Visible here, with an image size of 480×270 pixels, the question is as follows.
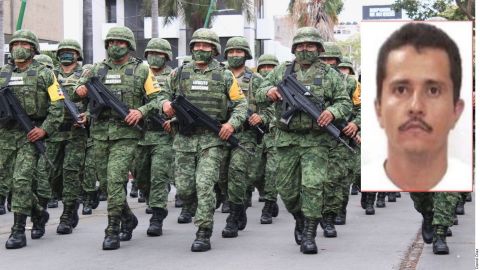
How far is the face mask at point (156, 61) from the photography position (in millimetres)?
11109

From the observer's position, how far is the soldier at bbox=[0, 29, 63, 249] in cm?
849

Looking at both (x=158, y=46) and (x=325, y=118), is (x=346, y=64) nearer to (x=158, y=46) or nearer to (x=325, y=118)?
(x=158, y=46)

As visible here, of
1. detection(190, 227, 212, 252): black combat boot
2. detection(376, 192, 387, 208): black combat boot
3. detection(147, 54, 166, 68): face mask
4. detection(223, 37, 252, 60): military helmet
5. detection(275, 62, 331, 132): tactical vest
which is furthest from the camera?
detection(376, 192, 387, 208): black combat boot

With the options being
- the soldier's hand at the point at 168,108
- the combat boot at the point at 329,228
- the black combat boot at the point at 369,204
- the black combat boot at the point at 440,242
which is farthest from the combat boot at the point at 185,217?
the black combat boot at the point at 440,242

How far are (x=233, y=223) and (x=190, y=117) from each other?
1.50 m

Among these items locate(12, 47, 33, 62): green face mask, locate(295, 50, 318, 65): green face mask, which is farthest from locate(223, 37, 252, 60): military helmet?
locate(12, 47, 33, 62): green face mask

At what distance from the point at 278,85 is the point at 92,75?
→ 178 cm

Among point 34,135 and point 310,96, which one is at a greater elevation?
point 310,96

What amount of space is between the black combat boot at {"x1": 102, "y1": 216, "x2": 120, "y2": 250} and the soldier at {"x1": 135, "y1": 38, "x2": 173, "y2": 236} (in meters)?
0.94

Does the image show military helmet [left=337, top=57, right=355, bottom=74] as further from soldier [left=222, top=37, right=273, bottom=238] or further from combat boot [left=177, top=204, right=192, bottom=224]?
combat boot [left=177, top=204, right=192, bottom=224]

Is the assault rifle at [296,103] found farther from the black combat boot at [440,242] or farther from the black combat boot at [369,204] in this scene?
the black combat boot at [369,204]

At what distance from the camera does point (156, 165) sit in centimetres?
990

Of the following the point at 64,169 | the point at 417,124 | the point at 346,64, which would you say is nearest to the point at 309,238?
the point at 64,169

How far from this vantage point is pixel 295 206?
8336 mm
